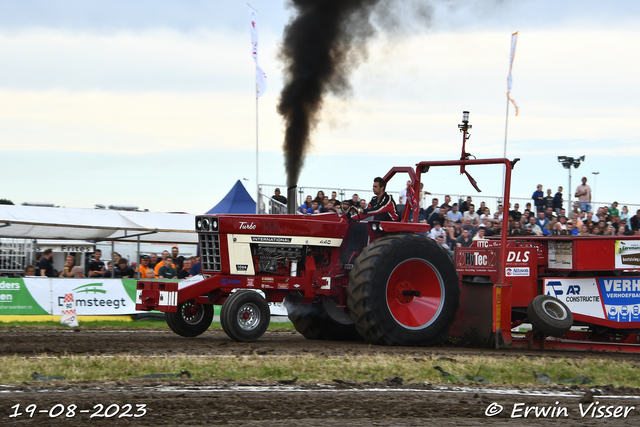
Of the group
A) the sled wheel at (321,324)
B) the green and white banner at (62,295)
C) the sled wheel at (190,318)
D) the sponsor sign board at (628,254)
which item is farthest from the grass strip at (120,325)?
the sponsor sign board at (628,254)

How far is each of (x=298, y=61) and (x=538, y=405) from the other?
297 inches

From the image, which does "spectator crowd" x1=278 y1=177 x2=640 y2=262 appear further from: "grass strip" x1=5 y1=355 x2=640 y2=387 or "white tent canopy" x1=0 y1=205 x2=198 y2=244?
"grass strip" x1=5 y1=355 x2=640 y2=387

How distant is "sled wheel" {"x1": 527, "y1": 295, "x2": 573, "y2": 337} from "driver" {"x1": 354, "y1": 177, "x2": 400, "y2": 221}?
2060mm

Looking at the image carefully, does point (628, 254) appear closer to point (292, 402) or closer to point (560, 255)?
point (560, 255)

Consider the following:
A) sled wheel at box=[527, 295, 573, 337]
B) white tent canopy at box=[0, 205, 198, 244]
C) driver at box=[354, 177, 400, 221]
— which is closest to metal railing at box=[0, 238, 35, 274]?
white tent canopy at box=[0, 205, 198, 244]

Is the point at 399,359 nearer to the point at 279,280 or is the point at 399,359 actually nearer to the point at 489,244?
the point at 279,280

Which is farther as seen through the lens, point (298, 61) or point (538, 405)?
point (298, 61)

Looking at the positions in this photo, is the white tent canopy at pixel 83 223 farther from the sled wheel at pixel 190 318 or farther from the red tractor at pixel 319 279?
the red tractor at pixel 319 279

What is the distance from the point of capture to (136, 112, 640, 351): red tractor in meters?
8.85

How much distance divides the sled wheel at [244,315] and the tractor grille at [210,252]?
56 cm

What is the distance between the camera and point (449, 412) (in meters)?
5.04

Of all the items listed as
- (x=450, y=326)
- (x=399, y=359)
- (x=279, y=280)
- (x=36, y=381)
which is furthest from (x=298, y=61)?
(x=36, y=381)

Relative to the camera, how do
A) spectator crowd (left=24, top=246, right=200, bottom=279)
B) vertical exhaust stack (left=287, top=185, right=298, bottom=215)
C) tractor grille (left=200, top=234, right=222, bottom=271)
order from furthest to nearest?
spectator crowd (left=24, top=246, right=200, bottom=279) < vertical exhaust stack (left=287, top=185, right=298, bottom=215) < tractor grille (left=200, top=234, right=222, bottom=271)

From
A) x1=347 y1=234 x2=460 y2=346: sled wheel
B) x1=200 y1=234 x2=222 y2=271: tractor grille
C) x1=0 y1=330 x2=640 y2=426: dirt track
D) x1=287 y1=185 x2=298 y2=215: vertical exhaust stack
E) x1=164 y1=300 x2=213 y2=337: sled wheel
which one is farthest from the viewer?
x1=287 y1=185 x2=298 y2=215: vertical exhaust stack
